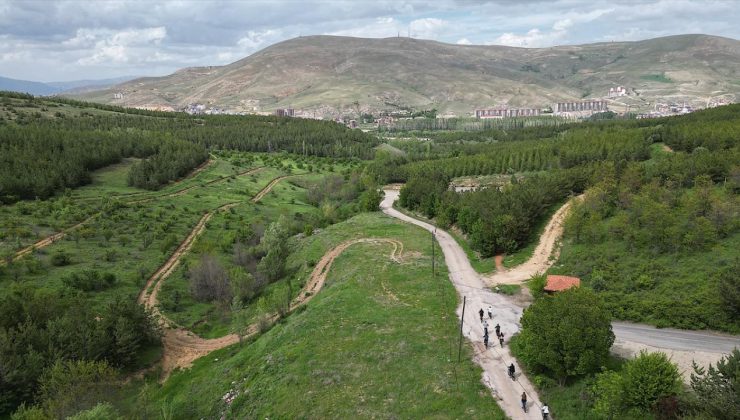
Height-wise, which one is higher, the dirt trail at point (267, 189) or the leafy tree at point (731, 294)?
the leafy tree at point (731, 294)

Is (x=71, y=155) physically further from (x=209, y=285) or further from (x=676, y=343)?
(x=676, y=343)

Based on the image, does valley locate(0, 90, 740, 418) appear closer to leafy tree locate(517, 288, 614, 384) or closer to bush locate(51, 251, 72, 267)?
leafy tree locate(517, 288, 614, 384)

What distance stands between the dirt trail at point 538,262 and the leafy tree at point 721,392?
30405 millimetres

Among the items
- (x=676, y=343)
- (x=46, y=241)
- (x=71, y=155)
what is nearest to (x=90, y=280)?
(x=46, y=241)

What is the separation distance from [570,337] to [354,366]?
17968mm

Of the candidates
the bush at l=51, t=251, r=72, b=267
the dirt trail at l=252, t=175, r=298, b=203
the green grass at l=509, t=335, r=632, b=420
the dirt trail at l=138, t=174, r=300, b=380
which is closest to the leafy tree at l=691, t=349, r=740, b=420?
the green grass at l=509, t=335, r=632, b=420

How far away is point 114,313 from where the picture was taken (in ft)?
159

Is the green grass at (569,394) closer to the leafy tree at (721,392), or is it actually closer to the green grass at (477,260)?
the leafy tree at (721,392)

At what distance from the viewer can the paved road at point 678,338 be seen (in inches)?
1404

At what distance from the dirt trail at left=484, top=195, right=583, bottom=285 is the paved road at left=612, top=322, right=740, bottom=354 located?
54.9 feet

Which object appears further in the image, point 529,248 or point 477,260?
point 477,260

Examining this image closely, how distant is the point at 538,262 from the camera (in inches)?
2429

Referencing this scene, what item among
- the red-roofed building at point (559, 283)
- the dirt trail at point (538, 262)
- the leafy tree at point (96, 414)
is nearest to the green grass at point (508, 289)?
the dirt trail at point (538, 262)

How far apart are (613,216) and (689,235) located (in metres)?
16.0
